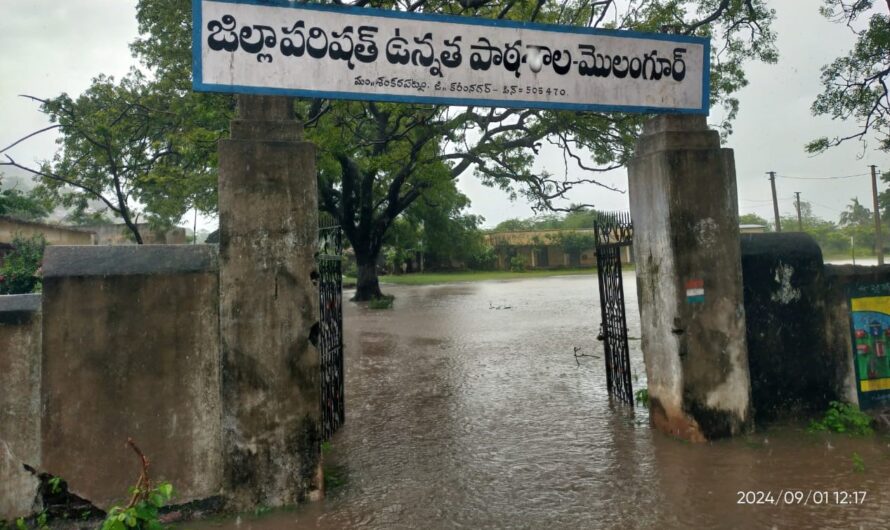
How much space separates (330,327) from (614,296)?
3400mm

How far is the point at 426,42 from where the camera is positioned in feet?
15.4

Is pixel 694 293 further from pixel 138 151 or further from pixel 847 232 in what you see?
pixel 847 232

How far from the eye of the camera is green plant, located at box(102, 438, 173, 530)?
123 inches

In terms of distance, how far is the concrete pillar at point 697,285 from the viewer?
5.07 metres

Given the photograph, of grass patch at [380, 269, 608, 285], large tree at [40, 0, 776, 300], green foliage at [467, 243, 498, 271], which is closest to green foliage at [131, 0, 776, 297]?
large tree at [40, 0, 776, 300]

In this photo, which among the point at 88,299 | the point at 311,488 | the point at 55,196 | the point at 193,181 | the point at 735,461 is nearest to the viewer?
the point at 88,299

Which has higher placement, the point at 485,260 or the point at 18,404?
the point at 485,260

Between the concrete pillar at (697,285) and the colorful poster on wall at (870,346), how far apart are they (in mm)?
1373

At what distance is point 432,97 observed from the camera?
4.75 metres

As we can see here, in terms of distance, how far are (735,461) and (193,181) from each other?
12.9m

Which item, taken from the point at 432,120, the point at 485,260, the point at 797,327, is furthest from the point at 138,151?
the point at 485,260

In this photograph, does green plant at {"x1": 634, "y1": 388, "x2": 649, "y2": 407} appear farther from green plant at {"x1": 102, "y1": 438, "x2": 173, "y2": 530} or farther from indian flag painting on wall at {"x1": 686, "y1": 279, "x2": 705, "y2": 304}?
green plant at {"x1": 102, "y1": 438, "x2": 173, "y2": 530}

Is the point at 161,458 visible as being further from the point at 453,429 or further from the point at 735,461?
the point at 735,461

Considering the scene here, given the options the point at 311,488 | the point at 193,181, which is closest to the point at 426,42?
the point at 311,488
